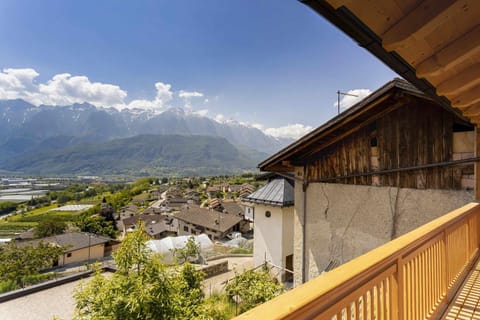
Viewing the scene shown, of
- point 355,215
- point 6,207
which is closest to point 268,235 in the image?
point 355,215

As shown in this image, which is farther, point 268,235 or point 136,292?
point 268,235

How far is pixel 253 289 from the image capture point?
7258 mm

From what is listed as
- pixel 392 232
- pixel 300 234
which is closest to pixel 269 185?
pixel 300 234

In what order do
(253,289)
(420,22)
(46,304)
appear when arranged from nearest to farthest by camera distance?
1. (420,22)
2. (253,289)
3. (46,304)

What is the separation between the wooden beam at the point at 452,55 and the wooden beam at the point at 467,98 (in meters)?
0.88

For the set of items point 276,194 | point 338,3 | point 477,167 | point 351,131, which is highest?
point 351,131

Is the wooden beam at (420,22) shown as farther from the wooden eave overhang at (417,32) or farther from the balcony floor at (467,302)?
the balcony floor at (467,302)

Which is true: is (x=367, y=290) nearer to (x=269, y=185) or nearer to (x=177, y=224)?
(x=269, y=185)

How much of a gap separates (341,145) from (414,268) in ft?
12.6

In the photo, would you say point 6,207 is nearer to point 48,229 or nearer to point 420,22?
point 48,229

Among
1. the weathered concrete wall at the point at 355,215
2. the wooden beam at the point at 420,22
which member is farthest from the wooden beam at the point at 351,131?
the wooden beam at the point at 420,22

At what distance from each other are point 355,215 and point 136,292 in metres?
4.82

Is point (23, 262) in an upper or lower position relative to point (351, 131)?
lower

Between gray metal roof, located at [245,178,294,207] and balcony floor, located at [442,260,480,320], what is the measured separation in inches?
270
